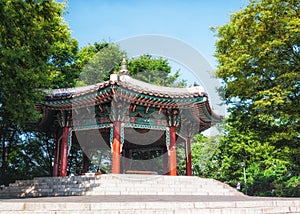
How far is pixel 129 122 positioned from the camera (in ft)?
42.0

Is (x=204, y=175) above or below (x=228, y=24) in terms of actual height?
below

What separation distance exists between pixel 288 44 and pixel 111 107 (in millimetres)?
8541

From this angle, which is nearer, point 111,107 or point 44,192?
point 44,192

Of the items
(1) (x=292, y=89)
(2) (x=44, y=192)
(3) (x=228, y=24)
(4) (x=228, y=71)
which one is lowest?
(2) (x=44, y=192)

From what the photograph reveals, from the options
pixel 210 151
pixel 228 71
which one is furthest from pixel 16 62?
pixel 210 151

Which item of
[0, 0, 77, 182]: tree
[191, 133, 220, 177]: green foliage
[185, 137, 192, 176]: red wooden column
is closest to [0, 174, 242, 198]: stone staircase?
[0, 0, 77, 182]: tree

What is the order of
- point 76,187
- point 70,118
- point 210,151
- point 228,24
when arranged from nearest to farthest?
1. point 76,187
2. point 70,118
3. point 228,24
4. point 210,151

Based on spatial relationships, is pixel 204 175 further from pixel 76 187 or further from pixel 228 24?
pixel 76 187

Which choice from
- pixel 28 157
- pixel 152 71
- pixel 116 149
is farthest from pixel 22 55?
pixel 152 71

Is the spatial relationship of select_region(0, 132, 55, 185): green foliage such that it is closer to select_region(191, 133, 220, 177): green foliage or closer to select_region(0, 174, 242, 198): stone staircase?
select_region(0, 174, 242, 198): stone staircase

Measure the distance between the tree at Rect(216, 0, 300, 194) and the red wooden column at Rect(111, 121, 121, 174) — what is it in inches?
244

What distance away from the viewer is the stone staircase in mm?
9367

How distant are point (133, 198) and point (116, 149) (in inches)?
203

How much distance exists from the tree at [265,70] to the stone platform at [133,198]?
457cm
